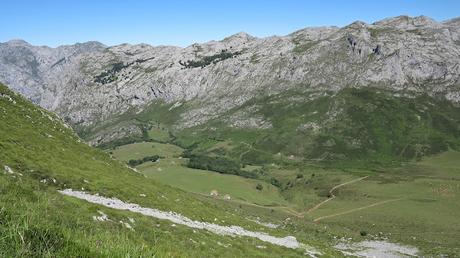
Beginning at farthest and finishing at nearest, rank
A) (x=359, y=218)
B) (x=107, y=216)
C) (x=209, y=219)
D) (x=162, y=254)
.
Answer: (x=359, y=218) → (x=209, y=219) → (x=107, y=216) → (x=162, y=254)

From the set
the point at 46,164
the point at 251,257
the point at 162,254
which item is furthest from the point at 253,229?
the point at 162,254

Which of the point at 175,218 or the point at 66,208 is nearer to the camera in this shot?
the point at 66,208

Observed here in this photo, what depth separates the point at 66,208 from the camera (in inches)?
1128

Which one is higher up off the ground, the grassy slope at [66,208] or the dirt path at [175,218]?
the grassy slope at [66,208]

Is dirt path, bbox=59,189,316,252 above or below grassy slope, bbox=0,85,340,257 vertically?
below

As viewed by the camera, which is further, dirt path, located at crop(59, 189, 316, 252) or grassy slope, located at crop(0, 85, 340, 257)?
dirt path, located at crop(59, 189, 316, 252)

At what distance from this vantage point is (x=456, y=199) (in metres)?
192

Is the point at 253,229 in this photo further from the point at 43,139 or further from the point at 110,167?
the point at 43,139

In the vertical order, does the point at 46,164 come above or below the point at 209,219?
above

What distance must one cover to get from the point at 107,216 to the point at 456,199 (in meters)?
194

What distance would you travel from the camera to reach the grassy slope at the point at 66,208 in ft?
27.7

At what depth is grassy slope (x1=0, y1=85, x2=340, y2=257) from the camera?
8445mm

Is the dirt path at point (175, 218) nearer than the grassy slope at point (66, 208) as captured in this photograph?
No

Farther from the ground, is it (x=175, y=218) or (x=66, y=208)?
(x=66, y=208)
